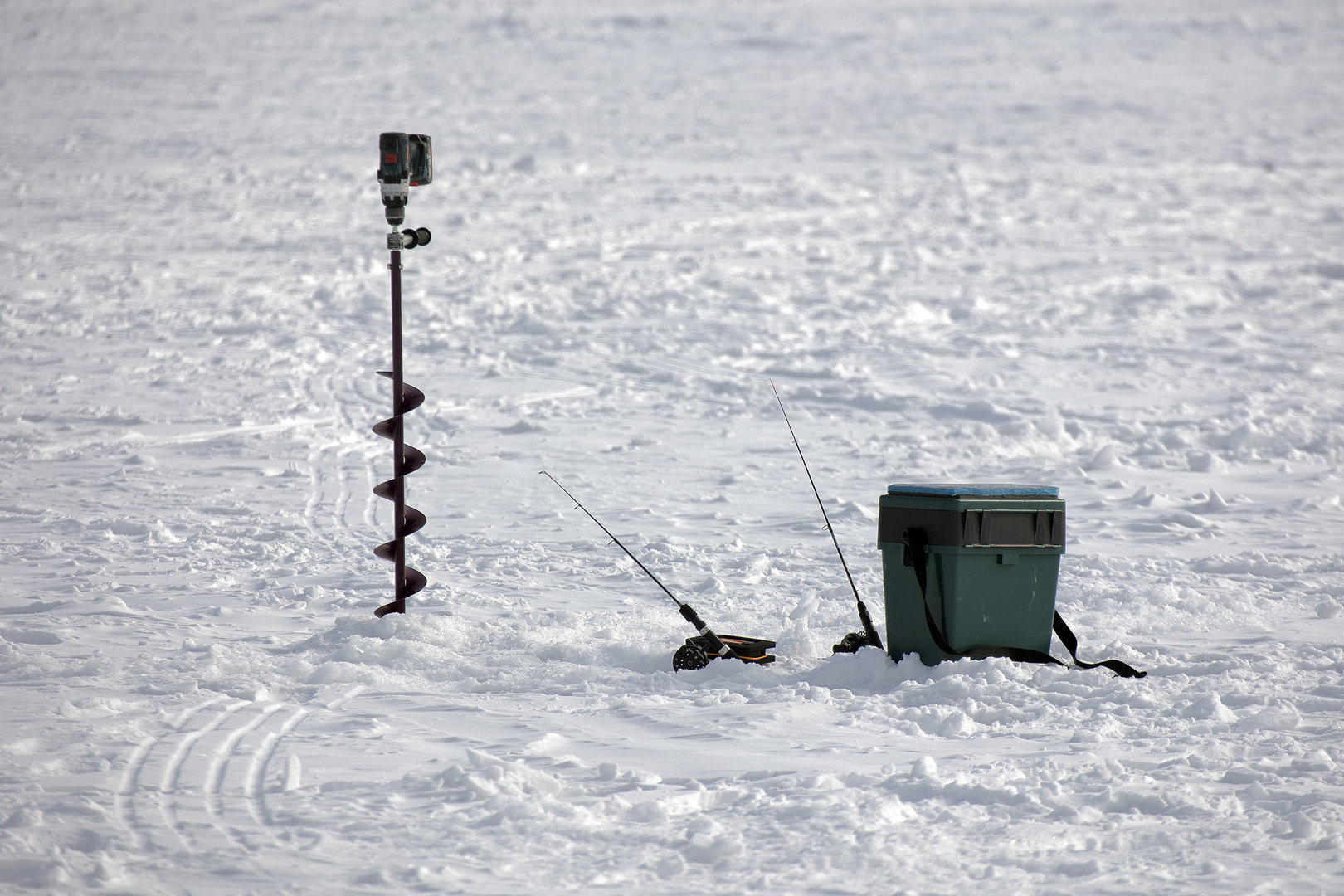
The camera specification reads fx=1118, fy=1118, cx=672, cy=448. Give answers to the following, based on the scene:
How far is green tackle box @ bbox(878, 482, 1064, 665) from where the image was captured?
15.8ft

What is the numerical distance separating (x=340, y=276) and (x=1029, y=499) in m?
11.9

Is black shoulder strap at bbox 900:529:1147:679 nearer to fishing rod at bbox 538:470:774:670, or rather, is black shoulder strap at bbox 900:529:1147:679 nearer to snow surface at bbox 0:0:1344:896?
snow surface at bbox 0:0:1344:896

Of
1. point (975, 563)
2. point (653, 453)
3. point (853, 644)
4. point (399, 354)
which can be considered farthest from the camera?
point (653, 453)

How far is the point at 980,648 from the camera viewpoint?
4961 millimetres

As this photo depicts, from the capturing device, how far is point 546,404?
36.4 feet

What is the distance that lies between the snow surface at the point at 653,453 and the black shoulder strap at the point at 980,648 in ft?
0.33

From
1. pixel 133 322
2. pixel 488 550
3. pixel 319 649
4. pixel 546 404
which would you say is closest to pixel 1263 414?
pixel 546 404

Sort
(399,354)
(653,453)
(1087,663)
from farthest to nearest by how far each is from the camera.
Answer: (653,453) < (399,354) < (1087,663)

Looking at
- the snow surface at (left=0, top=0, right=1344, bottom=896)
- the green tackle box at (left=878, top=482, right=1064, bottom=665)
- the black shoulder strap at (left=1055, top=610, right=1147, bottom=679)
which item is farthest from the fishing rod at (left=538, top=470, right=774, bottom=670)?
the black shoulder strap at (left=1055, top=610, right=1147, bottom=679)

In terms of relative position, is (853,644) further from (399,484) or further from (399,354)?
(399,354)

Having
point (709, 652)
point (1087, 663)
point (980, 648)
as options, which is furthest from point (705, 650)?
point (1087, 663)

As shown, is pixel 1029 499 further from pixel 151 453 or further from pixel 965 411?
pixel 151 453

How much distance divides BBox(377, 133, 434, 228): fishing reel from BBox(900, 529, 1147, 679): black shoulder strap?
282cm

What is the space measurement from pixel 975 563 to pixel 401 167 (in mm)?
3369
